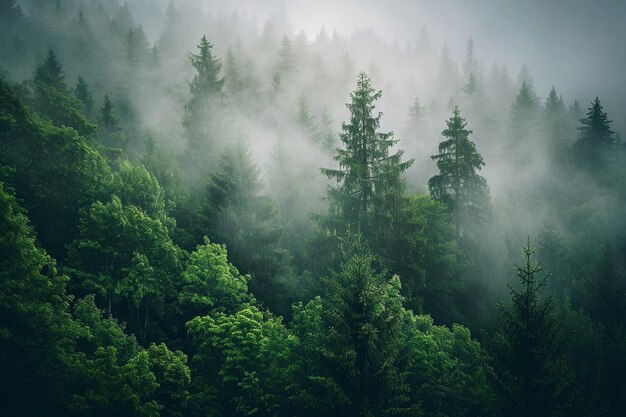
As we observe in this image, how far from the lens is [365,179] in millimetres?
28109

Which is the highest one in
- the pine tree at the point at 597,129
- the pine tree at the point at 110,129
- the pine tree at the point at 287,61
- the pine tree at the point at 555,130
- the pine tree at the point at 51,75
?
the pine tree at the point at 287,61

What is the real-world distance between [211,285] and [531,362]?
55.7ft

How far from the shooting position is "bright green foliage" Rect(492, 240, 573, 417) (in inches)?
622

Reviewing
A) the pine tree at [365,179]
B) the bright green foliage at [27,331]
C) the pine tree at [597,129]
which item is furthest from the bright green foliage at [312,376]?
the pine tree at [597,129]

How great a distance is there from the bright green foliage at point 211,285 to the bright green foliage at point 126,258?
4.02 feet

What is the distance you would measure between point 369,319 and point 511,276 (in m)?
24.3

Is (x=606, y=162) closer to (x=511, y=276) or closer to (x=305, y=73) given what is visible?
(x=511, y=276)

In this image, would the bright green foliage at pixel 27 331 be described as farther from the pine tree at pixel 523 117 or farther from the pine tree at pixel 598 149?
the pine tree at pixel 523 117

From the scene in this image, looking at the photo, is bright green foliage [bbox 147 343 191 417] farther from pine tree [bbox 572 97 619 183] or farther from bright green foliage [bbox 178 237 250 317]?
pine tree [bbox 572 97 619 183]

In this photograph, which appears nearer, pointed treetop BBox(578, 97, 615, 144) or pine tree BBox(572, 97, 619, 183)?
pine tree BBox(572, 97, 619, 183)

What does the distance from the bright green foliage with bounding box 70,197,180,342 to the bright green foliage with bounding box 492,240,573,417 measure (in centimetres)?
1810

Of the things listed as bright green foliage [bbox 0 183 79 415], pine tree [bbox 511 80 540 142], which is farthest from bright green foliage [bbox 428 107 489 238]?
pine tree [bbox 511 80 540 142]

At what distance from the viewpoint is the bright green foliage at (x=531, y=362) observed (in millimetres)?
15797

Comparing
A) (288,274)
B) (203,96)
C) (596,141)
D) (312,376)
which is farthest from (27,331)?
(596,141)
